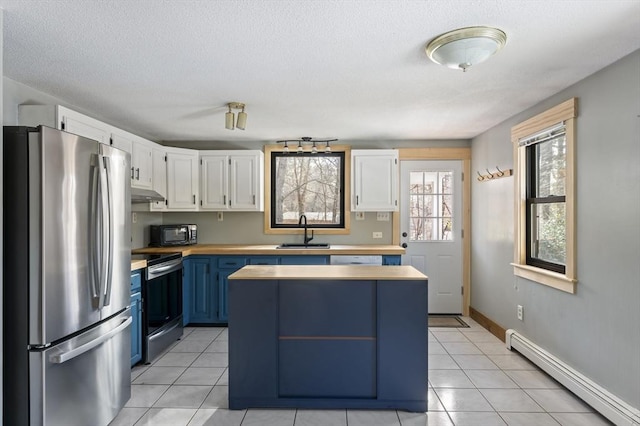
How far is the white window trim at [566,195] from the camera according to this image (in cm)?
258

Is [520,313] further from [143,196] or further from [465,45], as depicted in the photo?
[143,196]

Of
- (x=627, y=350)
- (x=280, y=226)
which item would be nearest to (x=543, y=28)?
(x=627, y=350)

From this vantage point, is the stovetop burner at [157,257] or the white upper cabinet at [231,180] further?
the white upper cabinet at [231,180]

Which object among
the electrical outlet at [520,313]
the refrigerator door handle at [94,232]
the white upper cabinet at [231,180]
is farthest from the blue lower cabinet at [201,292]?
the electrical outlet at [520,313]

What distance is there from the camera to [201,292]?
415 cm

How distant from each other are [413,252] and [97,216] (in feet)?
11.8

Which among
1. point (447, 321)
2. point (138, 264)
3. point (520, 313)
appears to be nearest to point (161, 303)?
point (138, 264)

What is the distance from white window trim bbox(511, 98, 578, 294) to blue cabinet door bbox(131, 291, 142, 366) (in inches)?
136

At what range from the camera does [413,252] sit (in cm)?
459

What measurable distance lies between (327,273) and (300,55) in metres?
1.44

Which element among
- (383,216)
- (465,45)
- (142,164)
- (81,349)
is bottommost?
(81,349)

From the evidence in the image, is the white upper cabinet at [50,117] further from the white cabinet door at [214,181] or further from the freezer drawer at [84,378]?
the white cabinet door at [214,181]

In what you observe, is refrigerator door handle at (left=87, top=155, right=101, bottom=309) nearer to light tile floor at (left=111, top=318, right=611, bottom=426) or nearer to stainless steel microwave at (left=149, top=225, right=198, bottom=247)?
light tile floor at (left=111, top=318, right=611, bottom=426)

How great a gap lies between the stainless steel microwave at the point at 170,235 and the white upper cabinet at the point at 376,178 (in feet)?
7.21
